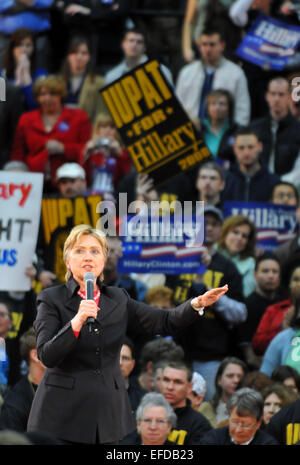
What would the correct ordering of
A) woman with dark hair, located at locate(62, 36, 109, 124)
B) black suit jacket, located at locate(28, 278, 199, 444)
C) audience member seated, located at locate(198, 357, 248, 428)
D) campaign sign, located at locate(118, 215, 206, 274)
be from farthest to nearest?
woman with dark hair, located at locate(62, 36, 109, 124)
campaign sign, located at locate(118, 215, 206, 274)
audience member seated, located at locate(198, 357, 248, 428)
black suit jacket, located at locate(28, 278, 199, 444)

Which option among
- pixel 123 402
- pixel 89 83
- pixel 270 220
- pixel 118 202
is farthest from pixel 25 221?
pixel 123 402

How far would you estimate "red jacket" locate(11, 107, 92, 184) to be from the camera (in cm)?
1130

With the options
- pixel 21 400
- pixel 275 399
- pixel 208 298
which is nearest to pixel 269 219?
pixel 275 399

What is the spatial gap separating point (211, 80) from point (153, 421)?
453 centimetres

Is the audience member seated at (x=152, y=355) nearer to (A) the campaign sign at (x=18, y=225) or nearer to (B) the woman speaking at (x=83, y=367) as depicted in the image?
(A) the campaign sign at (x=18, y=225)

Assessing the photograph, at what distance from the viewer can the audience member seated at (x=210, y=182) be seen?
10.7 metres

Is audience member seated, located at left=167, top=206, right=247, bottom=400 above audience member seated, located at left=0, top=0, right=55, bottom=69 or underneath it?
underneath

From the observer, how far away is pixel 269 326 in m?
9.73

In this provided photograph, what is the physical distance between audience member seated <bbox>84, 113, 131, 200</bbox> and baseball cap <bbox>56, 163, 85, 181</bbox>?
0.38 m

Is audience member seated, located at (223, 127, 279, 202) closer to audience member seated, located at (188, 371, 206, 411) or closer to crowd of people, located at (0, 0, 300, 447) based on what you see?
crowd of people, located at (0, 0, 300, 447)

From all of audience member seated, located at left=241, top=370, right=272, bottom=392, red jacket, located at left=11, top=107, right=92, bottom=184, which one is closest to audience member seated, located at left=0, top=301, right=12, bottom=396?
audience member seated, located at left=241, top=370, right=272, bottom=392

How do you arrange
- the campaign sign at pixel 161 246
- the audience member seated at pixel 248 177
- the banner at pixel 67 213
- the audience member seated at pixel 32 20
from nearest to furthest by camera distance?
the campaign sign at pixel 161 246, the banner at pixel 67 213, the audience member seated at pixel 248 177, the audience member seated at pixel 32 20

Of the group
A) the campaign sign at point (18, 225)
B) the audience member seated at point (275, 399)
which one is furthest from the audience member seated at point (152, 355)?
the campaign sign at point (18, 225)

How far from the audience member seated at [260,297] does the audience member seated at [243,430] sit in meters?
1.59
